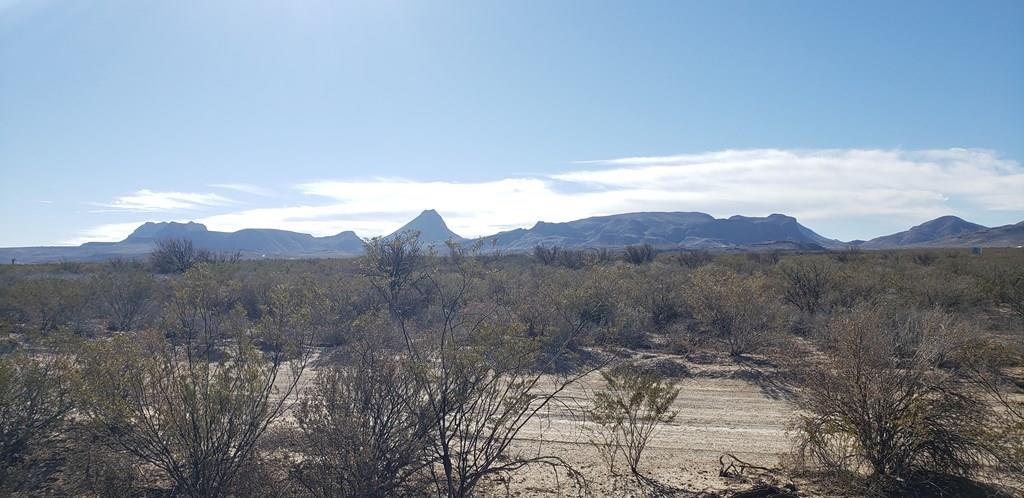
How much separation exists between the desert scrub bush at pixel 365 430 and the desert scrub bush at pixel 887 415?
16.2ft

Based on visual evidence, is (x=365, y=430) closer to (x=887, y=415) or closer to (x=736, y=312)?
(x=887, y=415)

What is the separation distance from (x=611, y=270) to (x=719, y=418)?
11.0 feet

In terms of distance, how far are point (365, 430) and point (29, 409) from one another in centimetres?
383

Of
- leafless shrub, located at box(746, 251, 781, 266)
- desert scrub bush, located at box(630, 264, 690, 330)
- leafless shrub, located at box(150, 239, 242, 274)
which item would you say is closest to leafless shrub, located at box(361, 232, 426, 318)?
desert scrub bush, located at box(630, 264, 690, 330)

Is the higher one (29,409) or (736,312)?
(29,409)

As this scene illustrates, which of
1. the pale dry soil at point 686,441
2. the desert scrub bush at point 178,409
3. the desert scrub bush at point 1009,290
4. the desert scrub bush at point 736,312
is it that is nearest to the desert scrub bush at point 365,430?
the desert scrub bush at point 178,409

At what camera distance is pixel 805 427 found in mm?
7816

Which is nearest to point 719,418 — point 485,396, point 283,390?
point 485,396

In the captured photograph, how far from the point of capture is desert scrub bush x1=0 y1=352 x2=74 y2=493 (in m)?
6.48

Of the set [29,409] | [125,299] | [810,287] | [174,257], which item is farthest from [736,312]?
[174,257]

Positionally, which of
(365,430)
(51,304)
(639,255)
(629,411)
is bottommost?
(629,411)

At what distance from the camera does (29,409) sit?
22.2 feet

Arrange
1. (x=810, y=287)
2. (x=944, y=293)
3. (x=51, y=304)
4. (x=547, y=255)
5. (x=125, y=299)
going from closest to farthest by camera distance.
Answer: (x=51, y=304), (x=944, y=293), (x=125, y=299), (x=810, y=287), (x=547, y=255)

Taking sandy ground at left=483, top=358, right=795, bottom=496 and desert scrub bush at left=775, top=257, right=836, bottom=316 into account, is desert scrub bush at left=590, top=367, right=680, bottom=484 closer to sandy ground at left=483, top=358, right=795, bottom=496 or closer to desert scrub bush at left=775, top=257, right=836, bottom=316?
sandy ground at left=483, top=358, right=795, bottom=496
